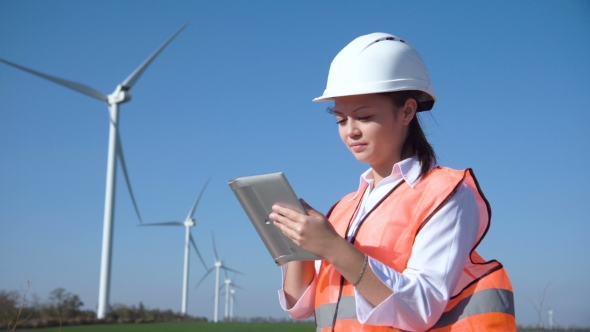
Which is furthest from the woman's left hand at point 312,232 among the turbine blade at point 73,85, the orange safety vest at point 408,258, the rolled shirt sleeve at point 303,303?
the turbine blade at point 73,85

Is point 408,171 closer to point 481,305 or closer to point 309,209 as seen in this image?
point 309,209

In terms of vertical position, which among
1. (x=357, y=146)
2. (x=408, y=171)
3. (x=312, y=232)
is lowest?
(x=312, y=232)

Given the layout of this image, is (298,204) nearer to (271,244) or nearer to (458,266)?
(271,244)

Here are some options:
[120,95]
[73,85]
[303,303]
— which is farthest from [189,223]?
[303,303]

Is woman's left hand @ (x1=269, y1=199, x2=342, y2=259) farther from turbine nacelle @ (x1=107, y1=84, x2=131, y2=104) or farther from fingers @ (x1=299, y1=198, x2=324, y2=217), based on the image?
turbine nacelle @ (x1=107, y1=84, x2=131, y2=104)

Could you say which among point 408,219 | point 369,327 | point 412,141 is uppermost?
point 412,141

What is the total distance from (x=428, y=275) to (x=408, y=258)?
223 mm

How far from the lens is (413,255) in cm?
295

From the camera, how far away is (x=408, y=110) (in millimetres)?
3375

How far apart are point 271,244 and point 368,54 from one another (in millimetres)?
1068

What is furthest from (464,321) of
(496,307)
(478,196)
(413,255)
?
(478,196)

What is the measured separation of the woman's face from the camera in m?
3.27

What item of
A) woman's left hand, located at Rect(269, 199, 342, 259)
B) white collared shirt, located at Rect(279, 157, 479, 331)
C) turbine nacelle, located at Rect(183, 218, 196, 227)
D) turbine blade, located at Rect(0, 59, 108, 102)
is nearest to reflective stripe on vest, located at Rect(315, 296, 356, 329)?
white collared shirt, located at Rect(279, 157, 479, 331)

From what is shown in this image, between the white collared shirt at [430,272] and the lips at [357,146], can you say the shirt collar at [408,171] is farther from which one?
the white collared shirt at [430,272]
